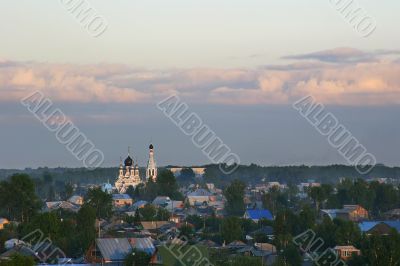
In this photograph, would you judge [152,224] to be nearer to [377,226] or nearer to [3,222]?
[3,222]

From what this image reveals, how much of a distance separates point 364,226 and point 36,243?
18846 mm

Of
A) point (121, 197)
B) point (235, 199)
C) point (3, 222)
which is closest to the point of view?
point (3, 222)

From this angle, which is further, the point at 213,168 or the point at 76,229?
the point at 213,168

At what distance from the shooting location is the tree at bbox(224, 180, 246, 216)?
77.2 m

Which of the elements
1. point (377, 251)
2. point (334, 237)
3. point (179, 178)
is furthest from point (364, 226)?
point (179, 178)

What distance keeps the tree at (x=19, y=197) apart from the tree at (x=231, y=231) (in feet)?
42.3

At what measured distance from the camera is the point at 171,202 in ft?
276

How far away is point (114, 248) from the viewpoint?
37.5 m

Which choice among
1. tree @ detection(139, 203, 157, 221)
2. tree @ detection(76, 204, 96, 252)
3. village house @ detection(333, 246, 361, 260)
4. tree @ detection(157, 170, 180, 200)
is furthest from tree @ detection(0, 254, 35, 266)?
tree @ detection(157, 170, 180, 200)

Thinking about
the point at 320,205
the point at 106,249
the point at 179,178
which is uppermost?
the point at 179,178

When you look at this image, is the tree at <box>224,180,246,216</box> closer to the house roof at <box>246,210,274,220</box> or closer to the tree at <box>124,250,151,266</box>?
the house roof at <box>246,210,274,220</box>

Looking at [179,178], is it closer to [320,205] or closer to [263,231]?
[320,205]

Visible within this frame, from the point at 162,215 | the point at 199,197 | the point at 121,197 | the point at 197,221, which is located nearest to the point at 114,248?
the point at 197,221

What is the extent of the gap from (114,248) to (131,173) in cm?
6607
